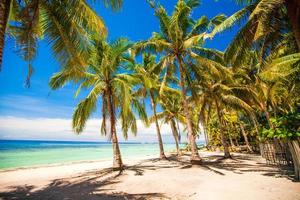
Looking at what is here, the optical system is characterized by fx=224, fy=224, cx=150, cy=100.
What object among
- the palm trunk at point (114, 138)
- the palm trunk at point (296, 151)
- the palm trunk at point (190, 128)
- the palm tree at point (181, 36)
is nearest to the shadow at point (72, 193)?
the palm trunk at point (114, 138)

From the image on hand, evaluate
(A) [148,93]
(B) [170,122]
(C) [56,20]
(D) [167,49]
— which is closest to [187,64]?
(D) [167,49]

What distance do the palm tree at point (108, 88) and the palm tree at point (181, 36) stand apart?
2.05 m

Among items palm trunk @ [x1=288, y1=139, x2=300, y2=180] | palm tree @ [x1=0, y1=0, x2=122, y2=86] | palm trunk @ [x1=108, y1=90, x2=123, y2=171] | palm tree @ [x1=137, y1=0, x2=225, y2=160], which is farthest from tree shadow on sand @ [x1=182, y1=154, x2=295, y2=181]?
palm tree @ [x1=0, y1=0, x2=122, y2=86]

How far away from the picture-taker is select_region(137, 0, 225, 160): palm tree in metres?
12.6

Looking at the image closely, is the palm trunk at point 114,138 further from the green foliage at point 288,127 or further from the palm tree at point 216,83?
the green foliage at point 288,127

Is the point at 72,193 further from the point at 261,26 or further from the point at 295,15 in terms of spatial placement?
the point at 295,15

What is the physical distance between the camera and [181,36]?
42.3ft

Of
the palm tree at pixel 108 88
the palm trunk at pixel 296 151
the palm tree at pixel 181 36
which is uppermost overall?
the palm tree at pixel 181 36

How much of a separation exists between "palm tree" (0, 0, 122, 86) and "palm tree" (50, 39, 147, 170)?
4.30m

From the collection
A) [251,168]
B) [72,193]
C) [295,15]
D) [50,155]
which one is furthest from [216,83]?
[50,155]

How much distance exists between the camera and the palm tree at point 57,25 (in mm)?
6438

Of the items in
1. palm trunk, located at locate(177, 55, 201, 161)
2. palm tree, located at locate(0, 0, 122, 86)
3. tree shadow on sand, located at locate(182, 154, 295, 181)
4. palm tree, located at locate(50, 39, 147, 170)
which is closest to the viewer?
palm tree, located at locate(0, 0, 122, 86)

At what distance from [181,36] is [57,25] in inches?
312

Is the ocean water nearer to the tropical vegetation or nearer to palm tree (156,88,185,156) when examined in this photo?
palm tree (156,88,185,156)
